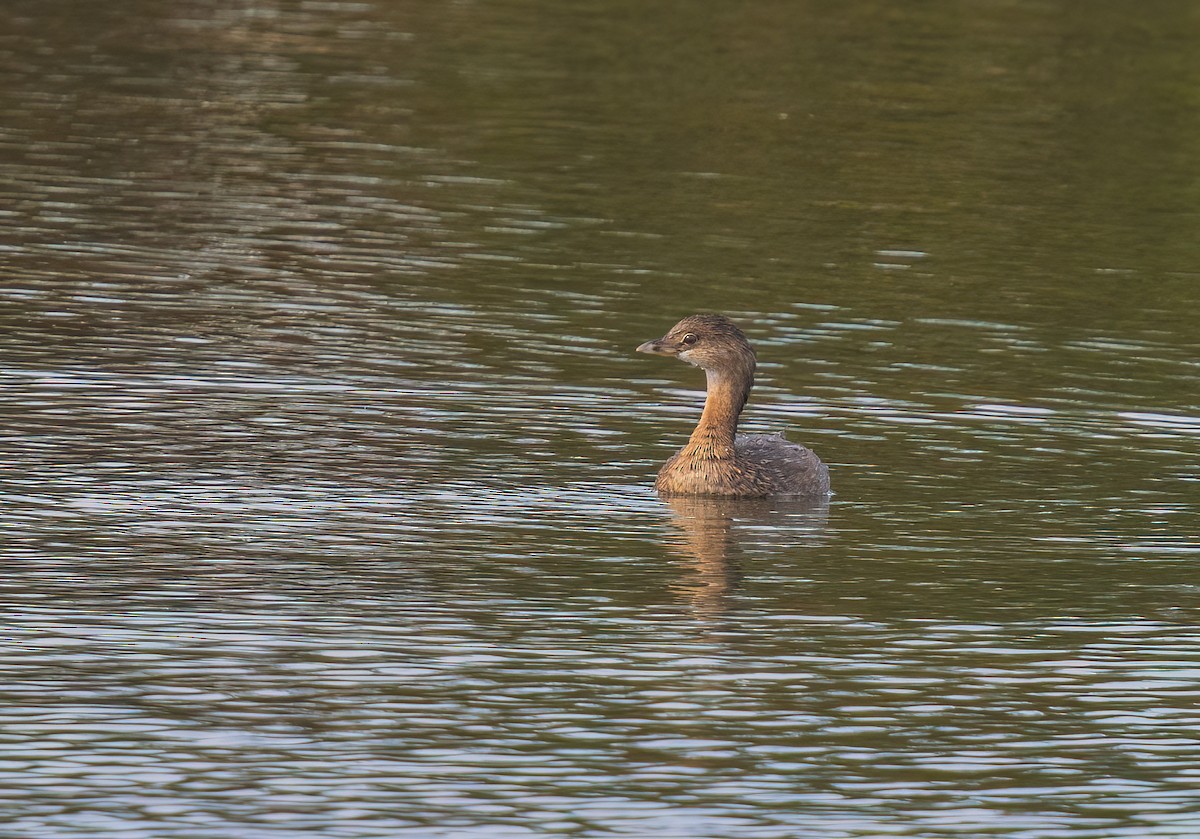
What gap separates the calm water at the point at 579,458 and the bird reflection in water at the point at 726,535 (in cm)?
7

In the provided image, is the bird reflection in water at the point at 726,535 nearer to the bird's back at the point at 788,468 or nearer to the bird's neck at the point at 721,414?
the bird's back at the point at 788,468

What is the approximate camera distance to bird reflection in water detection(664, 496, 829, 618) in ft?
56.4

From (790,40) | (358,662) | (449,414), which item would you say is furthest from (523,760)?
(790,40)

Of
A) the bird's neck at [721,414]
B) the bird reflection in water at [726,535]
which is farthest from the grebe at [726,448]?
the bird reflection in water at [726,535]

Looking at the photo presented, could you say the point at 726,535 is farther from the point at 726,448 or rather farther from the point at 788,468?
the point at 726,448

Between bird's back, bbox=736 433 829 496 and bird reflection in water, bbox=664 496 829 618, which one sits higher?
bird's back, bbox=736 433 829 496

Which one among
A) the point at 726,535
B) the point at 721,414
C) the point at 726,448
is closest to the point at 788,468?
the point at 726,448

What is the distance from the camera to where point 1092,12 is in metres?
56.2

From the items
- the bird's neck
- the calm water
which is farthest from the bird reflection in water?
the bird's neck

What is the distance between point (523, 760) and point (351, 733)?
981 millimetres

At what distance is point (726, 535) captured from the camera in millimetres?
19344

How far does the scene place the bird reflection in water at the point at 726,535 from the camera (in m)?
17.2

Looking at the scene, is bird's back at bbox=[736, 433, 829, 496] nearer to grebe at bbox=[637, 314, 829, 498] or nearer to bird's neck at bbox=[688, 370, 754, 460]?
grebe at bbox=[637, 314, 829, 498]

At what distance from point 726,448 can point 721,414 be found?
614mm
